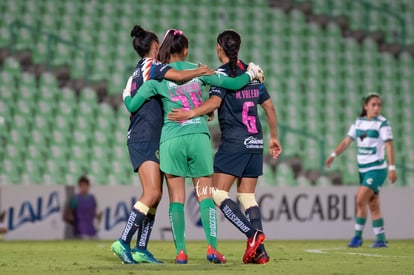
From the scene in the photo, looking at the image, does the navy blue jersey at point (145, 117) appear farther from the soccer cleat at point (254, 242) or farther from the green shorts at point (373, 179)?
the green shorts at point (373, 179)

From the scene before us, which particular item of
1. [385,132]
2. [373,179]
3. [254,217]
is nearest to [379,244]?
[373,179]

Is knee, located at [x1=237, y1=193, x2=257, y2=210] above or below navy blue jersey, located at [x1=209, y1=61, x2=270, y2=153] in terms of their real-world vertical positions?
below

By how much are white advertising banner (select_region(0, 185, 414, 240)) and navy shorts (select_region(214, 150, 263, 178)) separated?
611 centimetres

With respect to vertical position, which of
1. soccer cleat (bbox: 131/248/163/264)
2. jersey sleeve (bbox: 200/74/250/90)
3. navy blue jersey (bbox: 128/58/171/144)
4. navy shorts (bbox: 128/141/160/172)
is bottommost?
soccer cleat (bbox: 131/248/163/264)

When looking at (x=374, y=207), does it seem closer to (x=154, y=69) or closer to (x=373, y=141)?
(x=373, y=141)

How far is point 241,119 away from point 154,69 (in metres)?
0.96

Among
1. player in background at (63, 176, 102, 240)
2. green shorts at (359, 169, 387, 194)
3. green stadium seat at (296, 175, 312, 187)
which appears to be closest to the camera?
green shorts at (359, 169, 387, 194)

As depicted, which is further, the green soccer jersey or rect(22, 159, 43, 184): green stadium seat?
rect(22, 159, 43, 184): green stadium seat

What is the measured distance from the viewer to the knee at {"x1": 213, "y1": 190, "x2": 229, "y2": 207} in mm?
7402

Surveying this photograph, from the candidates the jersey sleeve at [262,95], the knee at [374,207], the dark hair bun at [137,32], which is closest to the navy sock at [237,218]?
the jersey sleeve at [262,95]

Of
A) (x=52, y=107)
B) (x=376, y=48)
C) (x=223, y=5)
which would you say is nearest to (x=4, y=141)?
(x=52, y=107)

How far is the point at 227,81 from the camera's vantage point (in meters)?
7.30

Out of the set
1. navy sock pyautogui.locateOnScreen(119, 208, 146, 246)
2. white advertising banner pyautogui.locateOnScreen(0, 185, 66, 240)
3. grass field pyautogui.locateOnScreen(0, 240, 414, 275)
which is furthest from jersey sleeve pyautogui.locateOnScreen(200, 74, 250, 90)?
white advertising banner pyautogui.locateOnScreen(0, 185, 66, 240)

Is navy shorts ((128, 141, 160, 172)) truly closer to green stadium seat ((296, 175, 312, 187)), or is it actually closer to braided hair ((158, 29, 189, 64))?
braided hair ((158, 29, 189, 64))
